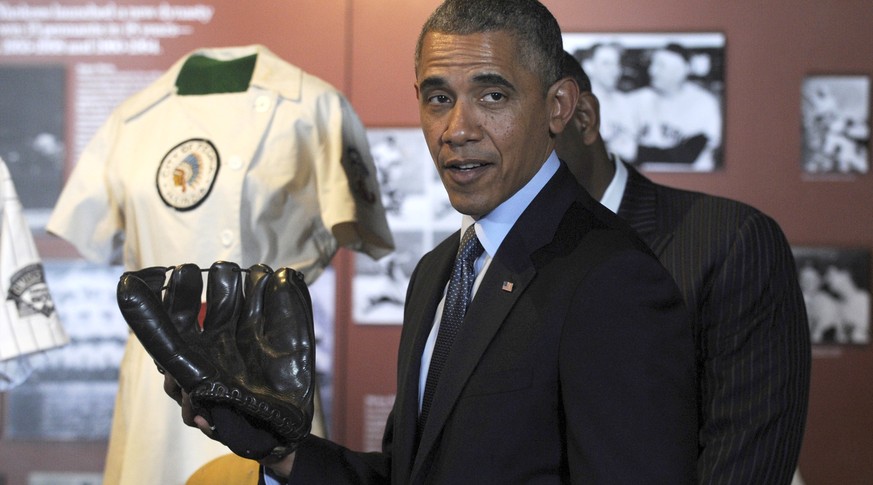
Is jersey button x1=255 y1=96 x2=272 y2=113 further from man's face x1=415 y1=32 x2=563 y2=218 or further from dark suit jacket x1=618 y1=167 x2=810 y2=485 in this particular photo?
man's face x1=415 y1=32 x2=563 y2=218

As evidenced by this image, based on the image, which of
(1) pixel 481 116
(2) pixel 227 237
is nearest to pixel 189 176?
(2) pixel 227 237

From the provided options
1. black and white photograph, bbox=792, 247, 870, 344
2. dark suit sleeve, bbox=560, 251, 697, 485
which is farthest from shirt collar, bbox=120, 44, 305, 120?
black and white photograph, bbox=792, 247, 870, 344

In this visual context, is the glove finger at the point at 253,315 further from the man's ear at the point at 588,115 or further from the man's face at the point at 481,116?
the man's ear at the point at 588,115

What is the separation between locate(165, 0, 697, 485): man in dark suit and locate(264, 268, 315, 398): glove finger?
125mm

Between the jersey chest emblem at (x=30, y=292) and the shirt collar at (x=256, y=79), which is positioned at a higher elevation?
the shirt collar at (x=256, y=79)

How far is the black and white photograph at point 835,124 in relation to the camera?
10.8 ft

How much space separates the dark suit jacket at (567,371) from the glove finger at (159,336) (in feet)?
0.98

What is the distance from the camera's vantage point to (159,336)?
143 centimetres

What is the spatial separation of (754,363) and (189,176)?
52.2 inches

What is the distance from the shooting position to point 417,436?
154cm

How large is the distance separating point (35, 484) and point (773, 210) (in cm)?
238

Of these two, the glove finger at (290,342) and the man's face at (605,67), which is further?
the man's face at (605,67)

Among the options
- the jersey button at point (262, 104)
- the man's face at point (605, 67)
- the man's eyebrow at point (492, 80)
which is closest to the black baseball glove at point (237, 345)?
the man's eyebrow at point (492, 80)

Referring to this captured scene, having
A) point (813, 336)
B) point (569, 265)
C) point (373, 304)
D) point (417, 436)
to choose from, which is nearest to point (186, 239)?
point (373, 304)
